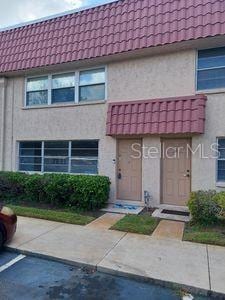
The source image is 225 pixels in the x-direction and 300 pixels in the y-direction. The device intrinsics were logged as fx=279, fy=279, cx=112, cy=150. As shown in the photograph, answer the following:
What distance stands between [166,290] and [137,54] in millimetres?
7443

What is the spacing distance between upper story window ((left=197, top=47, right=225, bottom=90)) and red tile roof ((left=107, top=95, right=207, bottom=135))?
0.61 m

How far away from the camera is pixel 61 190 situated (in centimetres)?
916

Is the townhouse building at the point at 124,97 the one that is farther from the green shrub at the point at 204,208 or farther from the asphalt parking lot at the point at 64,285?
the asphalt parking lot at the point at 64,285

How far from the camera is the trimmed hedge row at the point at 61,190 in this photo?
8.87 m

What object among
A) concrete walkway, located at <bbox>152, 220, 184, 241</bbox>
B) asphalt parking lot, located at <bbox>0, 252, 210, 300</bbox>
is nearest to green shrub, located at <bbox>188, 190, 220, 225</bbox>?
concrete walkway, located at <bbox>152, 220, 184, 241</bbox>

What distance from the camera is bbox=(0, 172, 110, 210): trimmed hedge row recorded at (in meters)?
8.87

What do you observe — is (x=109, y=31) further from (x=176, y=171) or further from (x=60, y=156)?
(x=176, y=171)

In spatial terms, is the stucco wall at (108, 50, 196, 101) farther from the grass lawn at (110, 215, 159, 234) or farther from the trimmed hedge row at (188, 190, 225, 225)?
the grass lawn at (110, 215, 159, 234)

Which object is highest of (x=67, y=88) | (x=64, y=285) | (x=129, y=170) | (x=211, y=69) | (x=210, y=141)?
(x=211, y=69)

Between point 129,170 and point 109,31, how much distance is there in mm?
4867

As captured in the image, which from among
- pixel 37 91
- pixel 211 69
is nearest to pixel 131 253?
pixel 211 69

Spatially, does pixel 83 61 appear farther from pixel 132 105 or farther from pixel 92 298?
pixel 92 298

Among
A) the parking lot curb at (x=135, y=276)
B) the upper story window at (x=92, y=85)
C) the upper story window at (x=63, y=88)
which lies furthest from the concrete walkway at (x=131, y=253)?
the upper story window at (x=63, y=88)

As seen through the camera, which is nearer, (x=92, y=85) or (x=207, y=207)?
(x=207, y=207)
